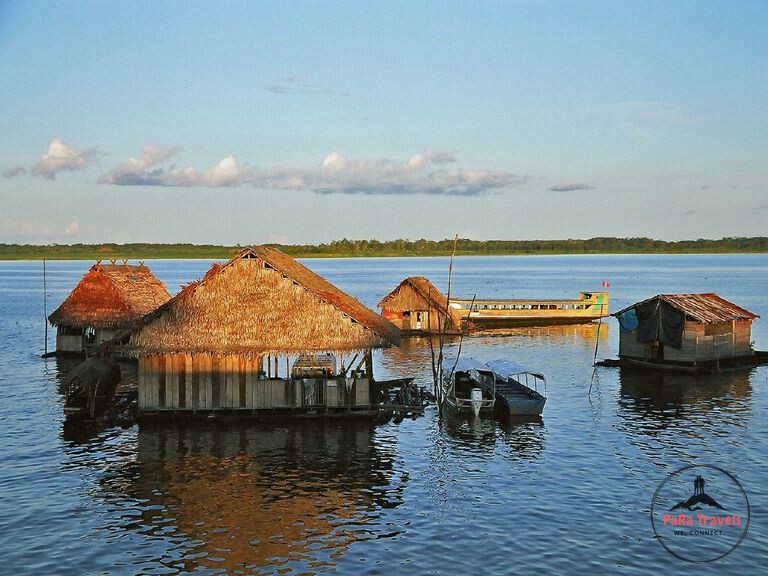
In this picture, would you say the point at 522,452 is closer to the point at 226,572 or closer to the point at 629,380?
the point at 226,572

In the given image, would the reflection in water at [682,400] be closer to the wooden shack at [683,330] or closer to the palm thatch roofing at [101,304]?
the wooden shack at [683,330]

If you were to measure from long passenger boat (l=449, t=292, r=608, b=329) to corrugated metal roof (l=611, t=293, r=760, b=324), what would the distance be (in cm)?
2792

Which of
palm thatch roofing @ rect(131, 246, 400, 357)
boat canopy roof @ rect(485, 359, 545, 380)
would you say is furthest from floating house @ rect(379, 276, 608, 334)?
palm thatch roofing @ rect(131, 246, 400, 357)

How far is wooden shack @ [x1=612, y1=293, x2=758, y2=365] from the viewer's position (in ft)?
154

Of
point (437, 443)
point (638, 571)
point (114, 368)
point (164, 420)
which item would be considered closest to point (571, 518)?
point (638, 571)

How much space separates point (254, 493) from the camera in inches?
1000

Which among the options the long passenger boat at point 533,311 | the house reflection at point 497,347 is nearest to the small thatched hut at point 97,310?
the house reflection at point 497,347

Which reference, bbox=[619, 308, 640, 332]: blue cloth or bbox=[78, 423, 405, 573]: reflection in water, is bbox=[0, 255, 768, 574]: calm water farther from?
bbox=[619, 308, 640, 332]: blue cloth

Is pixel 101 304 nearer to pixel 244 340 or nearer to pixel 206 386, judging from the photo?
pixel 206 386

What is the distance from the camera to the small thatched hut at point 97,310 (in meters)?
52.2

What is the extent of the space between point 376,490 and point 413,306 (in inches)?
1682

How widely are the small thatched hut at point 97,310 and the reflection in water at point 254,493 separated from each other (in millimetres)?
21116

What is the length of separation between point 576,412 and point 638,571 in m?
18.1

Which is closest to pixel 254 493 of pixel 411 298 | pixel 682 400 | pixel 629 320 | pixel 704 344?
pixel 682 400
